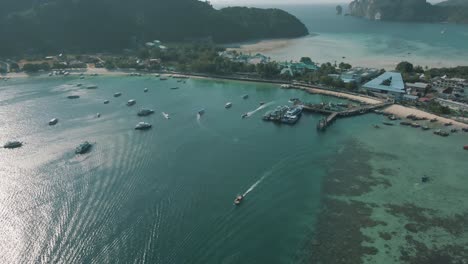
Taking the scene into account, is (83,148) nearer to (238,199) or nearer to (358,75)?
(238,199)

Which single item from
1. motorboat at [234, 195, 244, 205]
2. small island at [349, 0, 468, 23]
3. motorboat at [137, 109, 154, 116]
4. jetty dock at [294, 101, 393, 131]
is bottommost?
motorboat at [234, 195, 244, 205]

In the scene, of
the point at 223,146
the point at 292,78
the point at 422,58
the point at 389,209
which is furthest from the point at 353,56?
the point at 389,209

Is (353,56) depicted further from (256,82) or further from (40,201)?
(40,201)

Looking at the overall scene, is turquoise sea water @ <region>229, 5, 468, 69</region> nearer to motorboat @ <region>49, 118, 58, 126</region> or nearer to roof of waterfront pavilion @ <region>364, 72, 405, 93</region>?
roof of waterfront pavilion @ <region>364, 72, 405, 93</region>

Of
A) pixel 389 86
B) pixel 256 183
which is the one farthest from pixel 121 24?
pixel 256 183

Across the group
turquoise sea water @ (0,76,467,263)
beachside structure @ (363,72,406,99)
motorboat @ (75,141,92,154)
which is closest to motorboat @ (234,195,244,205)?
turquoise sea water @ (0,76,467,263)

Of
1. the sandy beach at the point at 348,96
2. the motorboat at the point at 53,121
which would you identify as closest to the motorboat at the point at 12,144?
the motorboat at the point at 53,121

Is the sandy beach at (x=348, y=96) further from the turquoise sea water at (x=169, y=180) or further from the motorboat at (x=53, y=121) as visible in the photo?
the motorboat at (x=53, y=121)
